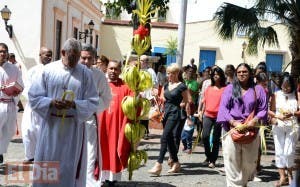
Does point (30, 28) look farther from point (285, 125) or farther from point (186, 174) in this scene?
point (285, 125)

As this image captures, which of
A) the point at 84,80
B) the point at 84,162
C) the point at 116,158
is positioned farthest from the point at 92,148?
the point at 84,80

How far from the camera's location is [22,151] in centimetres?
941

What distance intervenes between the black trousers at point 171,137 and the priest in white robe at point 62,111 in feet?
9.83

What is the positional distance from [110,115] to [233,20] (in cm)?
946

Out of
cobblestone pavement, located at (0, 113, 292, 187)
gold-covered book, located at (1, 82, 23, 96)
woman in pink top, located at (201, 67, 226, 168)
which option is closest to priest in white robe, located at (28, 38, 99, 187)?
cobblestone pavement, located at (0, 113, 292, 187)

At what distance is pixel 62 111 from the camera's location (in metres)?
5.19

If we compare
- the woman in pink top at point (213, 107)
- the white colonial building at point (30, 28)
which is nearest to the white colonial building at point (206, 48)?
the white colonial building at point (30, 28)

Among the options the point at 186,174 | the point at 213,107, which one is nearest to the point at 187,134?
the point at 213,107

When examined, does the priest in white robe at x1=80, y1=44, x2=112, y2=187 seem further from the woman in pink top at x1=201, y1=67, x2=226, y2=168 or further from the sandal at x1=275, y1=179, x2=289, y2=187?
the sandal at x1=275, y1=179, x2=289, y2=187

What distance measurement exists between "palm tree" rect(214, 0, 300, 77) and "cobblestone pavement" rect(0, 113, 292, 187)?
5731mm

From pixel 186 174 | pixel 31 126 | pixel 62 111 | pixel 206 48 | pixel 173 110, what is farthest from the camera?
pixel 206 48

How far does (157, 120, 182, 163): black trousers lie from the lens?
26.7 feet

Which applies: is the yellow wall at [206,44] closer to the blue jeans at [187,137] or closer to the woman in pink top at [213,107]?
the blue jeans at [187,137]

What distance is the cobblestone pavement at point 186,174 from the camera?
760 centimetres
